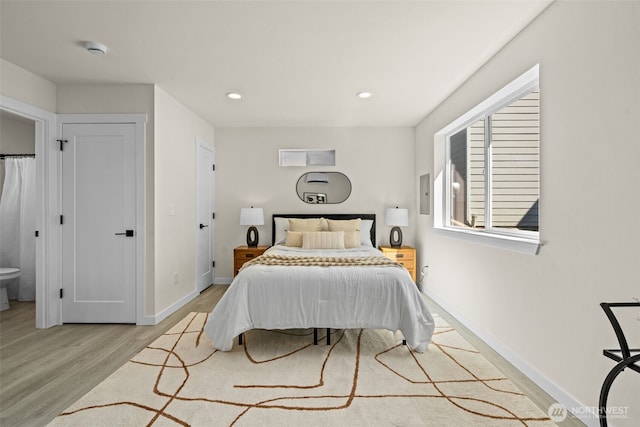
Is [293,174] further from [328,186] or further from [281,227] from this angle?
[281,227]

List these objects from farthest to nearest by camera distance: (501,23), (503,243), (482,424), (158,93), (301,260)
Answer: (158,93)
(301,260)
(503,243)
(501,23)
(482,424)

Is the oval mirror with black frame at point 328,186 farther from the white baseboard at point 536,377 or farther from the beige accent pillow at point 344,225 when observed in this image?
the white baseboard at point 536,377

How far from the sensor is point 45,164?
3.30m

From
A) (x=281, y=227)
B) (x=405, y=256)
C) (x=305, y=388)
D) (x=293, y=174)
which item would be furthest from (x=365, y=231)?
(x=305, y=388)

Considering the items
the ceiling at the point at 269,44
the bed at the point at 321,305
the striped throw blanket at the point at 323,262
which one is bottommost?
the bed at the point at 321,305

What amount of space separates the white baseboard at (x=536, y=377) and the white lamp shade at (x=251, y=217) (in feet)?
9.48

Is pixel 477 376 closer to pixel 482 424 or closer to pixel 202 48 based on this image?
pixel 482 424

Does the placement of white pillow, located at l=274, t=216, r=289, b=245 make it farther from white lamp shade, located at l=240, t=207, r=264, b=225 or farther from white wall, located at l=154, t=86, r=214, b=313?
white wall, located at l=154, t=86, r=214, b=313

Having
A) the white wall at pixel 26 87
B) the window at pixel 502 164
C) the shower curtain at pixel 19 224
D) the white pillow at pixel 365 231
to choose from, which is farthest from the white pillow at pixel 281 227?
the shower curtain at pixel 19 224

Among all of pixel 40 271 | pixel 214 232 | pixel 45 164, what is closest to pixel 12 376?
pixel 40 271

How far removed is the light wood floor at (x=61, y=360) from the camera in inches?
78.1

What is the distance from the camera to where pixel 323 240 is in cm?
418

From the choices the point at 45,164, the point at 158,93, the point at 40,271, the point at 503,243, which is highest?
the point at 158,93

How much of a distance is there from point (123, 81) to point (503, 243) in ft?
12.4
